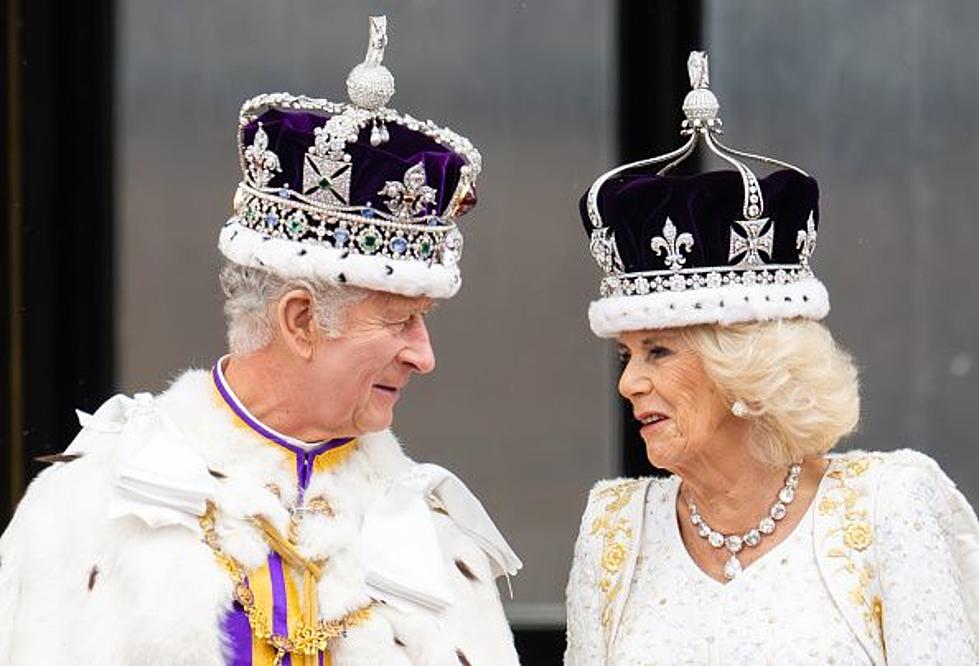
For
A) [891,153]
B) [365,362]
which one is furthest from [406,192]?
[891,153]

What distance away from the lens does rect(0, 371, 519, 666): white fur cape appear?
3.83 metres

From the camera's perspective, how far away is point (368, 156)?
4.06m

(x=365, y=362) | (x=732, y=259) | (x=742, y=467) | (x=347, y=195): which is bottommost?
(x=742, y=467)

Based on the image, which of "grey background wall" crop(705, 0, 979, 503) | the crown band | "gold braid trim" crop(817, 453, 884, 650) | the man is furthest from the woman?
"grey background wall" crop(705, 0, 979, 503)

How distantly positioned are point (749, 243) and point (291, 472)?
919 millimetres

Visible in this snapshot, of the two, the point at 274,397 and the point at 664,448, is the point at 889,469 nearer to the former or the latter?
the point at 664,448

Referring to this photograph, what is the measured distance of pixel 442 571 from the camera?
408 cm

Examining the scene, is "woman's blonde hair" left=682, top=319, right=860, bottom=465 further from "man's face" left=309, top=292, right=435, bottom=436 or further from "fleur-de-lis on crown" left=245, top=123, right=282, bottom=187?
"fleur-de-lis on crown" left=245, top=123, right=282, bottom=187

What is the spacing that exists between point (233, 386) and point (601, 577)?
78cm

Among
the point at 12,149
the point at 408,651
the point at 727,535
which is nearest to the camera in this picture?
the point at 408,651

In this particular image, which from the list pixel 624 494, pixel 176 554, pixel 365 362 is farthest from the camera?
pixel 624 494

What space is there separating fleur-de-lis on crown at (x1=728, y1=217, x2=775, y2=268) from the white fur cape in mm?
726

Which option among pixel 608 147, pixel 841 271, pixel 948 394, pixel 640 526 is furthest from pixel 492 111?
pixel 640 526

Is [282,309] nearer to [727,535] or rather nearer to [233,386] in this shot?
[233,386]
